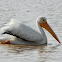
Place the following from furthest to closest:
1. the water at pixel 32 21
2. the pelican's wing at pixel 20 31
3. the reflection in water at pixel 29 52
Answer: the pelican's wing at pixel 20 31 → the water at pixel 32 21 → the reflection in water at pixel 29 52

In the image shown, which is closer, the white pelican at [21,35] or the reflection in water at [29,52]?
the reflection in water at [29,52]

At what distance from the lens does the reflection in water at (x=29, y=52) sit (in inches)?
314

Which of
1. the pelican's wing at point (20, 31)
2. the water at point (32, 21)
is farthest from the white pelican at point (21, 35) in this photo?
the water at point (32, 21)

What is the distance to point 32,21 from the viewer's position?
43.1 feet

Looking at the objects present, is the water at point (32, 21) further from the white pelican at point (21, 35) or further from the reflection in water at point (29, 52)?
the white pelican at point (21, 35)

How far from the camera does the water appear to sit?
8118 millimetres

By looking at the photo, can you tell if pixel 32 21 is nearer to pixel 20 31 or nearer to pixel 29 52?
pixel 20 31

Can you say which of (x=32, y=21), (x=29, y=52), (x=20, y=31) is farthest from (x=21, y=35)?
(x=32, y=21)

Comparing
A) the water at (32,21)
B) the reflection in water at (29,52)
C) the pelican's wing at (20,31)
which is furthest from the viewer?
the pelican's wing at (20,31)

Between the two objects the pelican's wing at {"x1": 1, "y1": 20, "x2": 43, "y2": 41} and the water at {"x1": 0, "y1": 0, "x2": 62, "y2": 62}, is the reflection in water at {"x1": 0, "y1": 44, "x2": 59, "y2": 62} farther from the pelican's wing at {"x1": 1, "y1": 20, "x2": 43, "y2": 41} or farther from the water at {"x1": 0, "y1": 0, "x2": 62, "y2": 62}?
the pelican's wing at {"x1": 1, "y1": 20, "x2": 43, "y2": 41}

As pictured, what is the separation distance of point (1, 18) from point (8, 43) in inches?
165

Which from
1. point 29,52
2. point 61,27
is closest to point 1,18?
point 61,27

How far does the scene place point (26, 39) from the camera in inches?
373

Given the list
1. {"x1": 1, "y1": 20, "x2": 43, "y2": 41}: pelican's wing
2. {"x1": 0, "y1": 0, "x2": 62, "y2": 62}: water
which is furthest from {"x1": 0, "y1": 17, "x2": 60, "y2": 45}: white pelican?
{"x1": 0, "y1": 0, "x2": 62, "y2": 62}: water
